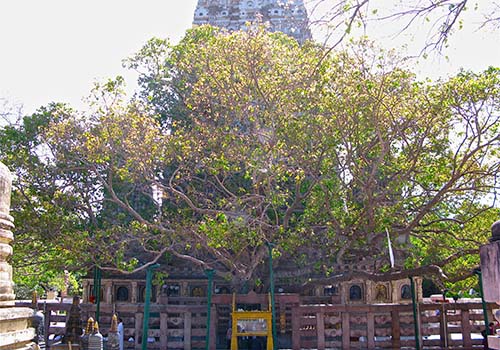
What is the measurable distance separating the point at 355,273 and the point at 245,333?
3.74 metres

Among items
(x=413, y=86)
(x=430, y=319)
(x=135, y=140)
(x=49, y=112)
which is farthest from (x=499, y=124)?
(x=49, y=112)

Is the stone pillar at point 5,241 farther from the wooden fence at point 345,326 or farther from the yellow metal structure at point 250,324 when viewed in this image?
the wooden fence at point 345,326

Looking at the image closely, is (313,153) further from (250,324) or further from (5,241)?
(5,241)

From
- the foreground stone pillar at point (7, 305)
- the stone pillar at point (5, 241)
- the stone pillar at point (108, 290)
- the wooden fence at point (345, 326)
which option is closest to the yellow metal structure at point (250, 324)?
the wooden fence at point (345, 326)

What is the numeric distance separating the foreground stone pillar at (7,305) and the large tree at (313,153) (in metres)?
6.12

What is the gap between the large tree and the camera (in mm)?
12008

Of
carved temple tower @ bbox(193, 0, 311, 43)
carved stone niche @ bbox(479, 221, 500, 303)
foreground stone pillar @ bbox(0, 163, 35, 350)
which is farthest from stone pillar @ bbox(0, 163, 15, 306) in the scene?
carved temple tower @ bbox(193, 0, 311, 43)

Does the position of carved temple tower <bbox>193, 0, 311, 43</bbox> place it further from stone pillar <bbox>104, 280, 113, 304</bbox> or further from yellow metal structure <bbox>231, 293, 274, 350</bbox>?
yellow metal structure <bbox>231, 293, 274, 350</bbox>

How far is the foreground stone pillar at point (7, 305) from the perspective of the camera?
5.13 m

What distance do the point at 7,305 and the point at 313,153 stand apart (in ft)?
27.1

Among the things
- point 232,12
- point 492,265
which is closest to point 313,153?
point 492,265

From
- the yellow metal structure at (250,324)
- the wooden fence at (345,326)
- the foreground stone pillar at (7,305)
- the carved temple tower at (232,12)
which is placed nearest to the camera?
the foreground stone pillar at (7,305)

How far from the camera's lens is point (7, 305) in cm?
534

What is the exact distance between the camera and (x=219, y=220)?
12.0 meters
